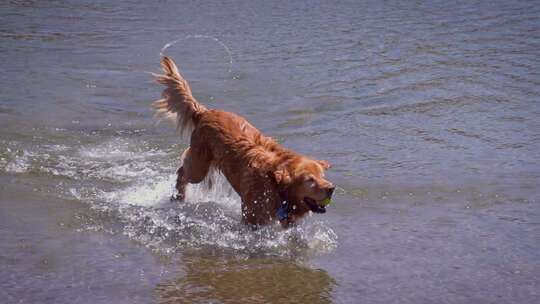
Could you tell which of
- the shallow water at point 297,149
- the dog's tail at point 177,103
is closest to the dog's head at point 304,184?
the shallow water at point 297,149

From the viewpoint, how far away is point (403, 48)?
14.5 metres

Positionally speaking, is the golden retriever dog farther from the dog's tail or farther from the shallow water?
the shallow water

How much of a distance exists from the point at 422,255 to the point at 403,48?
882 cm

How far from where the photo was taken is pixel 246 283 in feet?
18.9

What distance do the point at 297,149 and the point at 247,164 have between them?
2441 millimetres

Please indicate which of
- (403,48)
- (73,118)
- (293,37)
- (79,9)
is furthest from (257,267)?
(79,9)

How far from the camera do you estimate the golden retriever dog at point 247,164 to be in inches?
261

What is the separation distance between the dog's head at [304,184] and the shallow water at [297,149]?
1.07 ft

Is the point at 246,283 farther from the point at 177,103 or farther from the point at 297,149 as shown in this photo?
the point at 297,149

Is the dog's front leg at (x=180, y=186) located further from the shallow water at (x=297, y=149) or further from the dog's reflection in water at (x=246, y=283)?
the dog's reflection in water at (x=246, y=283)

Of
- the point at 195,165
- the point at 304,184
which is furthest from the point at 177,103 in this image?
the point at 304,184

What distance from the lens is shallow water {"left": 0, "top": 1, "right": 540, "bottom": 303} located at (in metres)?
5.80

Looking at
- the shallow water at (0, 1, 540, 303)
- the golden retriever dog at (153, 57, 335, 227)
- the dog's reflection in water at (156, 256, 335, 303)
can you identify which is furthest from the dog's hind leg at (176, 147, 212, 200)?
the dog's reflection in water at (156, 256, 335, 303)

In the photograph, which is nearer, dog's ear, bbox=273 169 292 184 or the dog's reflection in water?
the dog's reflection in water
